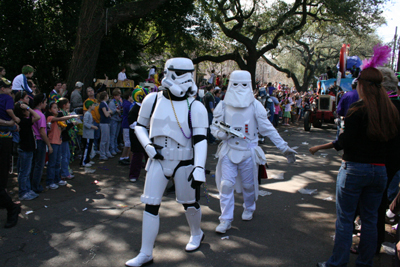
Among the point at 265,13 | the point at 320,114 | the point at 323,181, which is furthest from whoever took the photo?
the point at 265,13

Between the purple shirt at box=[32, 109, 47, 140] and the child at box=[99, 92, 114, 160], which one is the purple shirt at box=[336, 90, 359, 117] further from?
the child at box=[99, 92, 114, 160]

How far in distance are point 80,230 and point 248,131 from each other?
8.39 ft

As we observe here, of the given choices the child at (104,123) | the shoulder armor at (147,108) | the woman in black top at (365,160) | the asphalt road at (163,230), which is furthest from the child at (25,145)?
the woman in black top at (365,160)

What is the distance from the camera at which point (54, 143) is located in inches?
230

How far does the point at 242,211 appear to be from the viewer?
500cm

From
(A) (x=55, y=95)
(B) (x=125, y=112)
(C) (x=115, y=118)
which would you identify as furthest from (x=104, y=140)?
(A) (x=55, y=95)

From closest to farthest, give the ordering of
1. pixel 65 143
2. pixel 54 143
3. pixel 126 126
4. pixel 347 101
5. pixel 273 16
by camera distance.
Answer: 1. pixel 347 101
2. pixel 54 143
3. pixel 65 143
4. pixel 126 126
5. pixel 273 16

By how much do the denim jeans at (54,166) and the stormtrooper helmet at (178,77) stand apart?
339 centimetres

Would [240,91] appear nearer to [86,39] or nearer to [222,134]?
[222,134]

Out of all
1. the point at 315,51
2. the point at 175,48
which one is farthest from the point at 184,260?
the point at 315,51

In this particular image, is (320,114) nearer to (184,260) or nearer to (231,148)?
(231,148)

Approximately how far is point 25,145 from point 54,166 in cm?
89

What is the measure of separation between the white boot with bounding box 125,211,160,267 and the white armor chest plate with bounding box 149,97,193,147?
83 centimetres

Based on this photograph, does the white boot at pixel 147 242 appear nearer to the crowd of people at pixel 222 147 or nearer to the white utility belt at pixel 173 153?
the crowd of people at pixel 222 147
